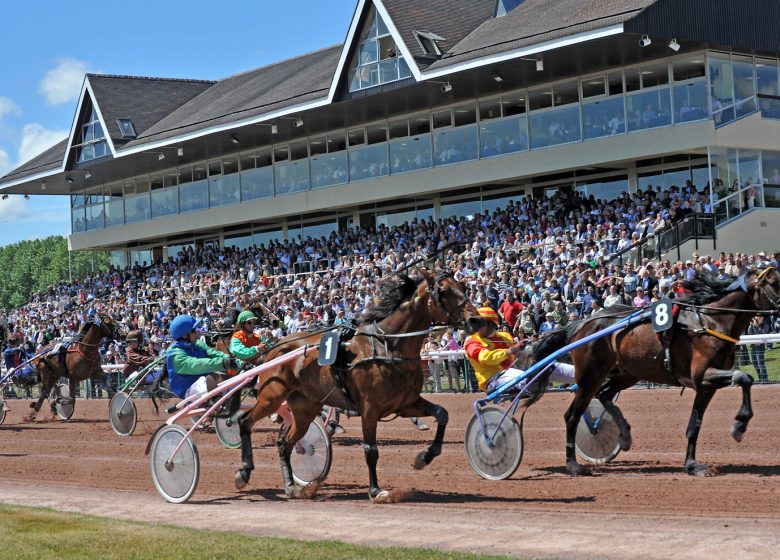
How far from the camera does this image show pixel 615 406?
36.4ft

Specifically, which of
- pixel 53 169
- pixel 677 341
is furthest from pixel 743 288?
pixel 53 169

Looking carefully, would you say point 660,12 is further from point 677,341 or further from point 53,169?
point 53,169

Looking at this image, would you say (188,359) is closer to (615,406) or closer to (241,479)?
(241,479)

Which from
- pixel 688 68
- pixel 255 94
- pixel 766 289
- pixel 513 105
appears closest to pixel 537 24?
pixel 513 105

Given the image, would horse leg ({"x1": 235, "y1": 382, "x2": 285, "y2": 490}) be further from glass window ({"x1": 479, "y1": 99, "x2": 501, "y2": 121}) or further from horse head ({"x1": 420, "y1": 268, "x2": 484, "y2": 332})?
glass window ({"x1": 479, "y1": 99, "x2": 501, "y2": 121})

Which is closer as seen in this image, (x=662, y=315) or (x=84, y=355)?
(x=662, y=315)

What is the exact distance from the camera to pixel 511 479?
10562 millimetres

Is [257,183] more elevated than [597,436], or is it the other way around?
[257,183]

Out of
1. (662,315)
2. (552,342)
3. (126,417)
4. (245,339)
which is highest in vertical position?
(245,339)

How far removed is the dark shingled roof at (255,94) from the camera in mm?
34438

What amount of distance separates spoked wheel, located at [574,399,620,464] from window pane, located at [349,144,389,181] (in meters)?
22.7

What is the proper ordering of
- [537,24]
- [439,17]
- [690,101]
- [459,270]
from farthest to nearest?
1. [439,17]
2. [537,24]
3. [690,101]
4. [459,270]

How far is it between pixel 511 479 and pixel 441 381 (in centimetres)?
1058

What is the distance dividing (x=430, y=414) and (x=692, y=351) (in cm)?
244
